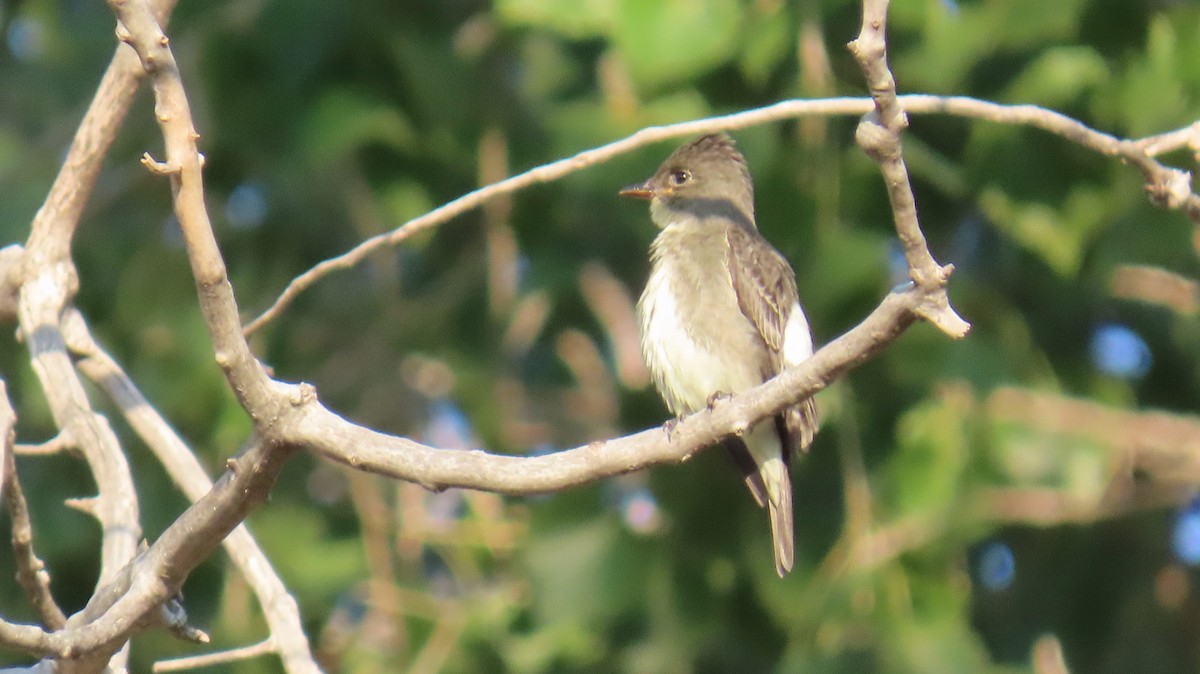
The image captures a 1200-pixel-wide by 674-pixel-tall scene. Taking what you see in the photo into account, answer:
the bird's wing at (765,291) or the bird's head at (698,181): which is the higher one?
the bird's head at (698,181)

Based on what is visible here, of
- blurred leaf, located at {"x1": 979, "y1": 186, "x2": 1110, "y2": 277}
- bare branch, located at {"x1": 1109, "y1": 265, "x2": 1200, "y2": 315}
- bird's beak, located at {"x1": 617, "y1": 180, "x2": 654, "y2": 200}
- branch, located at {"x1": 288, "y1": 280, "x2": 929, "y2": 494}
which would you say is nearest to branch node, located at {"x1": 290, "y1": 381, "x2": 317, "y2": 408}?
branch, located at {"x1": 288, "y1": 280, "x2": 929, "y2": 494}

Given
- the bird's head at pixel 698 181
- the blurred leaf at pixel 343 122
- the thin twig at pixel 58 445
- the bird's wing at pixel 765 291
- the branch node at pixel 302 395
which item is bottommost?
the bird's wing at pixel 765 291

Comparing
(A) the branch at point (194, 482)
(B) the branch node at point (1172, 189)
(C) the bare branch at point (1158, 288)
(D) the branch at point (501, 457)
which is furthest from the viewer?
(C) the bare branch at point (1158, 288)

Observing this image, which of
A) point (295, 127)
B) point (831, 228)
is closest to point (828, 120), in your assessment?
point (831, 228)

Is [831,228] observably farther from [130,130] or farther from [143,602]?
[143,602]

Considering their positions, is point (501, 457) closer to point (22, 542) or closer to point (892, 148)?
point (892, 148)

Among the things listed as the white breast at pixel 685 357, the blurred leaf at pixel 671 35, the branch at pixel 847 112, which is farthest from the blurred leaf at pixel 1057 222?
the branch at pixel 847 112

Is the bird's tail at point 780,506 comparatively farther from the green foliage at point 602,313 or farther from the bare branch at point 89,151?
A: the bare branch at point 89,151
